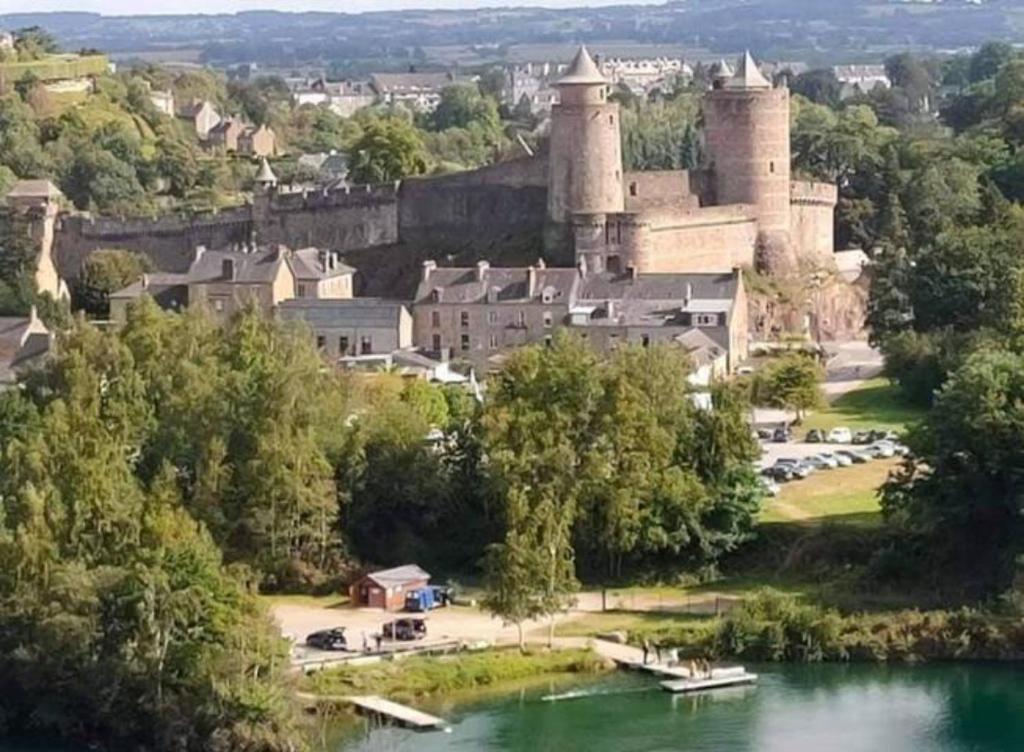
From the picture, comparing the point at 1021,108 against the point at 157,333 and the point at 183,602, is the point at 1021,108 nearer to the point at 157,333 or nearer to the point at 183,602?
the point at 157,333

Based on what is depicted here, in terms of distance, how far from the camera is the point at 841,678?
32656 mm

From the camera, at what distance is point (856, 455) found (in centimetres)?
4125

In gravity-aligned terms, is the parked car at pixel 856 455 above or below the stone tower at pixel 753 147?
below

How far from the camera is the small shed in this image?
3494 cm

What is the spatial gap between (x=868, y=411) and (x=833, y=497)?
7148mm

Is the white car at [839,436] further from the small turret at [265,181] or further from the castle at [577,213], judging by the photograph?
the small turret at [265,181]

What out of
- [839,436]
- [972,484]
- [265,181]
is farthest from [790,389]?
[265,181]

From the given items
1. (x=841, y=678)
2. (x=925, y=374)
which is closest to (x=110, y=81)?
(x=925, y=374)

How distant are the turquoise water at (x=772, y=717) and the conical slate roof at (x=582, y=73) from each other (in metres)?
20.3

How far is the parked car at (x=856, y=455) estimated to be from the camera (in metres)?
41.0

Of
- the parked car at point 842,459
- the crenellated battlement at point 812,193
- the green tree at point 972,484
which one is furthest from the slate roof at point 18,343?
the green tree at point 972,484

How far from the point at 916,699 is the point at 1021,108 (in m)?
35.5

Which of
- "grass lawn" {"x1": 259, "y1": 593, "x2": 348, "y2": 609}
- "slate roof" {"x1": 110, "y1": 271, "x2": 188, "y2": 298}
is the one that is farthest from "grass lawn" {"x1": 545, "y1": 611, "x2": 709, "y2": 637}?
"slate roof" {"x1": 110, "y1": 271, "x2": 188, "y2": 298}

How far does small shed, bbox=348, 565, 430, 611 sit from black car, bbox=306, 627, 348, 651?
189 cm
